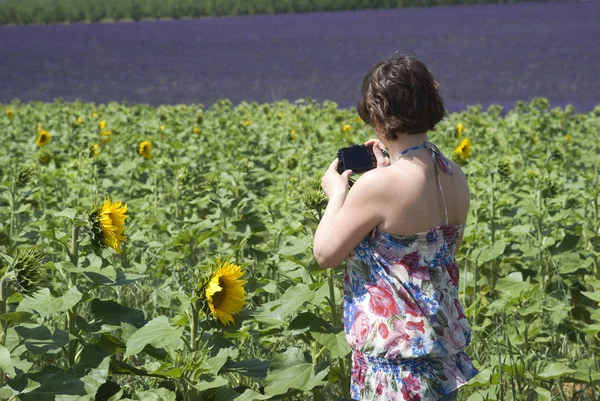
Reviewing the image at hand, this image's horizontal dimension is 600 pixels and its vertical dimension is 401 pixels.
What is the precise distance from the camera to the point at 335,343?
2035 mm

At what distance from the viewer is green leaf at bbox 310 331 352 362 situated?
2.02 m

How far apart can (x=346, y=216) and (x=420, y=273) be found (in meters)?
0.20

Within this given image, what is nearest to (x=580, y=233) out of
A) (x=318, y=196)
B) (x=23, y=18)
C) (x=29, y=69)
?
(x=318, y=196)

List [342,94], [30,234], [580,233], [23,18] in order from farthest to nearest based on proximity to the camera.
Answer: [23,18] → [342,94] → [580,233] → [30,234]

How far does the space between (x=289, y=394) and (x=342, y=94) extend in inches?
481

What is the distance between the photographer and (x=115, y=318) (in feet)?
6.69

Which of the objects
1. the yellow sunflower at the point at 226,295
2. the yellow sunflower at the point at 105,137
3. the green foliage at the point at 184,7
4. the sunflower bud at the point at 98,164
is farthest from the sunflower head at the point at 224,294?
the green foliage at the point at 184,7

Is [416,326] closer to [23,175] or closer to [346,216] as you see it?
[346,216]

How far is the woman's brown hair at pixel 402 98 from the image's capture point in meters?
1.81

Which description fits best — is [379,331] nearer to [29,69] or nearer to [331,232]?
[331,232]

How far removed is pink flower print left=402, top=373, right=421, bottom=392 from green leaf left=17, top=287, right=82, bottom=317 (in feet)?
2.37

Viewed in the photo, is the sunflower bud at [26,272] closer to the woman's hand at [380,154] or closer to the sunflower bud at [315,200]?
the sunflower bud at [315,200]

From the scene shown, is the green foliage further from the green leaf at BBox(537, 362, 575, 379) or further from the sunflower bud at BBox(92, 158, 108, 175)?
the green leaf at BBox(537, 362, 575, 379)

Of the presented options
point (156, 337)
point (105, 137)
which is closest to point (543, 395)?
point (156, 337)
